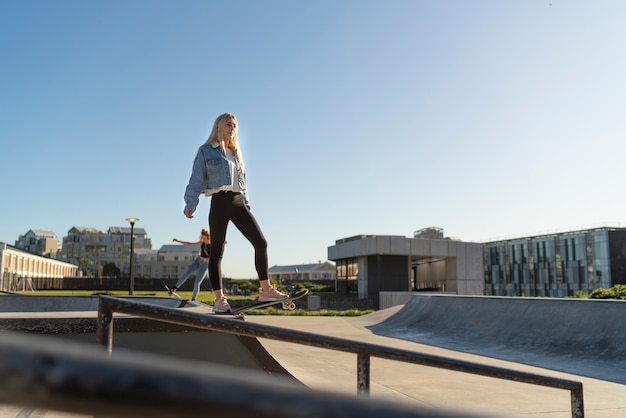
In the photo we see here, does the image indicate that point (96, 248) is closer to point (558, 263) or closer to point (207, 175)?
point (558, 263)

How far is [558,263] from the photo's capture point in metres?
74.5

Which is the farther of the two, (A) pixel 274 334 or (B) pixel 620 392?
(B) pixel 620 392

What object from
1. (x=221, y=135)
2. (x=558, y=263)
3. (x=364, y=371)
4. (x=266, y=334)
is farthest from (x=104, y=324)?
(x=558, y=263)

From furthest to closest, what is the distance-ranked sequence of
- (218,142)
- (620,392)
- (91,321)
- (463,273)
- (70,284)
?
1. (70,284)
2. (463,273)
3. (620,392)
4. (218,142)
5. (91,321)

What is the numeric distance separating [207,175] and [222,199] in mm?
313

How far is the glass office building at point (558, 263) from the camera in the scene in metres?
65.7

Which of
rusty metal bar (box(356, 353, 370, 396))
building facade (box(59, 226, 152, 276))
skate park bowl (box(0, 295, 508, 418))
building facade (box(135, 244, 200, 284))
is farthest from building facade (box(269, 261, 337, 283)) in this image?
skate park bowl (box(0, 295, 508, 418))

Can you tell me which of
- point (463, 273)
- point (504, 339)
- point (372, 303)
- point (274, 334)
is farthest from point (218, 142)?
point (463, 273)

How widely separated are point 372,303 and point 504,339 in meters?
21.6

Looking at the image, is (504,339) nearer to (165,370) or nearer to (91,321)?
(91,321)

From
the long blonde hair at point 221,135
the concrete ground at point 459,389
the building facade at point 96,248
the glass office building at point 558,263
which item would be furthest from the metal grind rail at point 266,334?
the building facade at point 96,248

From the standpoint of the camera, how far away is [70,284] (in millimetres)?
69938

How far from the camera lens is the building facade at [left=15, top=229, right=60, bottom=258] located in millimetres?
161375

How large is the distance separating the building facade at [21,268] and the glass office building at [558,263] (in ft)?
210
